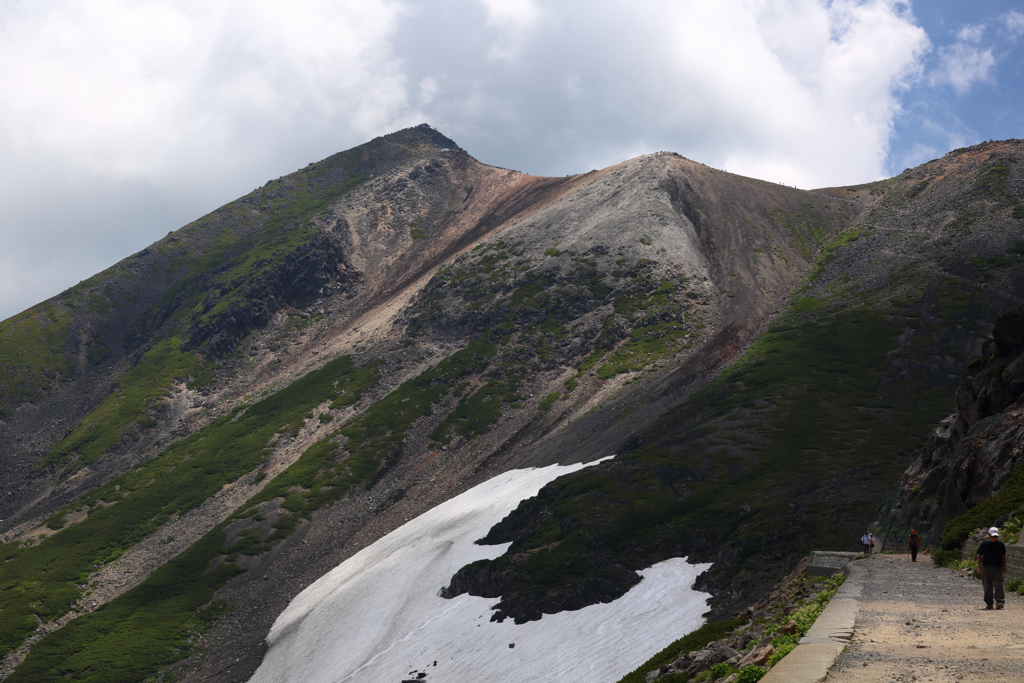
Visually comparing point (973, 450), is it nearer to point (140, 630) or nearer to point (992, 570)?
point (992, 570)

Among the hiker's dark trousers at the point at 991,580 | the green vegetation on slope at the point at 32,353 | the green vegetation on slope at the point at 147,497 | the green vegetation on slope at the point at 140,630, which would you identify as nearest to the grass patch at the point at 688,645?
the hiker's dark trousers at the point at 991,580

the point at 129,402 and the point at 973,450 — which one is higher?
the point at 129,402

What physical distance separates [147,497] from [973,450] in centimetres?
12218

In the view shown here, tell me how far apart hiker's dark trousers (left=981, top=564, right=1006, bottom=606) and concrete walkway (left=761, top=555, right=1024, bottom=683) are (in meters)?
0.30

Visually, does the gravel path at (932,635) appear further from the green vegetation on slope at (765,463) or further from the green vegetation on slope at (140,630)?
the green vegetation on slope at (140,630)

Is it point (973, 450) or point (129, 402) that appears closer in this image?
point (973, 450)

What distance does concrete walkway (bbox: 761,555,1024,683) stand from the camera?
445 inches

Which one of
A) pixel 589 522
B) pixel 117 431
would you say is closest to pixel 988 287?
pixel 589 522

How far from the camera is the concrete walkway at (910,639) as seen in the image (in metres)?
11.3

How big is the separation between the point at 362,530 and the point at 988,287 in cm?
10237

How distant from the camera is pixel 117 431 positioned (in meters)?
140

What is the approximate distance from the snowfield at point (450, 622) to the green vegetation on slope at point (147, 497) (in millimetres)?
36163

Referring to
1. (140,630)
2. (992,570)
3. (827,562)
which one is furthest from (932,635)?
(140,630)

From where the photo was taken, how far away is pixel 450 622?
216 ft
